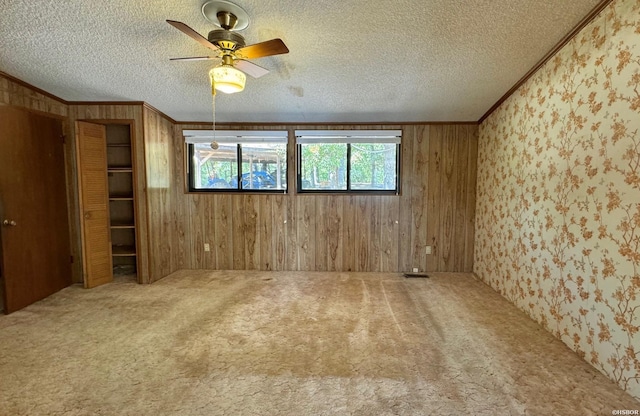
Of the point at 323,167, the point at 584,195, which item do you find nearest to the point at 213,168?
the point at 323,167

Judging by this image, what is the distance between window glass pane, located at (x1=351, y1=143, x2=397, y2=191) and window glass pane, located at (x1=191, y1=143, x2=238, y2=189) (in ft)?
5.79

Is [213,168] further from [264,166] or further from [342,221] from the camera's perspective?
[342,221]

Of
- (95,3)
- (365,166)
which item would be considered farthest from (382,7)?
(365,166)

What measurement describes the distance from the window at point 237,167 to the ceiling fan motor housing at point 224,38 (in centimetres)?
220

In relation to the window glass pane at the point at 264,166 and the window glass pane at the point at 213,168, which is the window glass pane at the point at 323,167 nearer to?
the window glass pane at the point at 264,166

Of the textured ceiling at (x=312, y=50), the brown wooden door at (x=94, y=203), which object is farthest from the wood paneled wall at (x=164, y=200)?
the brown wooden door at (x=94, y=203)

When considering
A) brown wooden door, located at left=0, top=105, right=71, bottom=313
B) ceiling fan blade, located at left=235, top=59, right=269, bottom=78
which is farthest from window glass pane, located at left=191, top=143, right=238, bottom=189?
ceiling fan blade, located at left=235, top=59, right=269, bottom=78

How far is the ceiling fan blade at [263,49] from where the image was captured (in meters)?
1.75

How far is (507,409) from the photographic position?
1.61 m

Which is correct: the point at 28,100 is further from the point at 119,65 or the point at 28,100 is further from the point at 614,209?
the point at 614,209

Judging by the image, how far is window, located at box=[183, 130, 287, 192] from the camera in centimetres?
416

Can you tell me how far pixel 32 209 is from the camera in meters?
2.97

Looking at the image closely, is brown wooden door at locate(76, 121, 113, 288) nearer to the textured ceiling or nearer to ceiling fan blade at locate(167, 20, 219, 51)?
the textured ceiling

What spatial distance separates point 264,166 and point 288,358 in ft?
9.17
